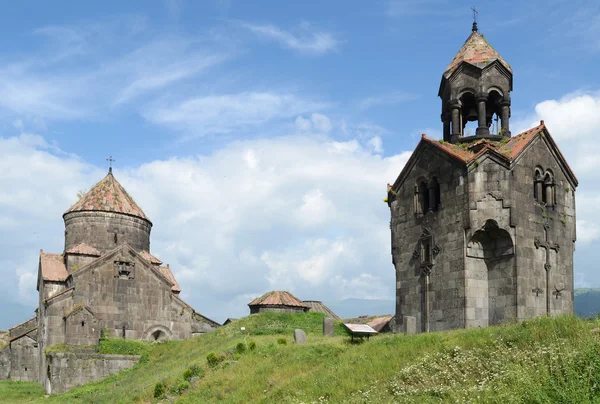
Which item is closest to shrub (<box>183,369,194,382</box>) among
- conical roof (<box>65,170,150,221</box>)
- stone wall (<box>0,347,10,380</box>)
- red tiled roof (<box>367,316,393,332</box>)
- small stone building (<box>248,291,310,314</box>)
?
red tiled roof (<box>367,316,393,332</box>)

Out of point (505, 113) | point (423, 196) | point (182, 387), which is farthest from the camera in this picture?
point (423, 196)

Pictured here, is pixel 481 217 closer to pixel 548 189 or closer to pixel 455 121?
pixel 548 189

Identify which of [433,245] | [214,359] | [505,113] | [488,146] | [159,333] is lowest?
[214,359]

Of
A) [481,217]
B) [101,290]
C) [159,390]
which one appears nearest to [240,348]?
[159,390]

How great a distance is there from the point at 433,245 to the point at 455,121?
3.99 m

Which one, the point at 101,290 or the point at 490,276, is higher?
the point at 101,290

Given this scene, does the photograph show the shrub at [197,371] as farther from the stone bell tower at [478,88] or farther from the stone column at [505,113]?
the stone column at [505,113]

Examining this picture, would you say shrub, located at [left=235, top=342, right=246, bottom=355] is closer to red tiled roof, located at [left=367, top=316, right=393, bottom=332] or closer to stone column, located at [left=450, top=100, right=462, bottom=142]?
red tiled roof, located at [left=367, top=316, right=393, bottom=332]

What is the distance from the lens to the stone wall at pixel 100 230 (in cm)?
3516

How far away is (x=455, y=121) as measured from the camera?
21.5 m

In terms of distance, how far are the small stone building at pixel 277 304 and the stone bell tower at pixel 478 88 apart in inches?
584

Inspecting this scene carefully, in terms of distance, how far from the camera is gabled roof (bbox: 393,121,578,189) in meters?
19.6

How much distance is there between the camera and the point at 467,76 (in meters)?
21.4

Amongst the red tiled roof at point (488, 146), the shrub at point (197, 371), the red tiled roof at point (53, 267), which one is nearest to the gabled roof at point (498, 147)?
the red tiled roof at point (488, 146)
